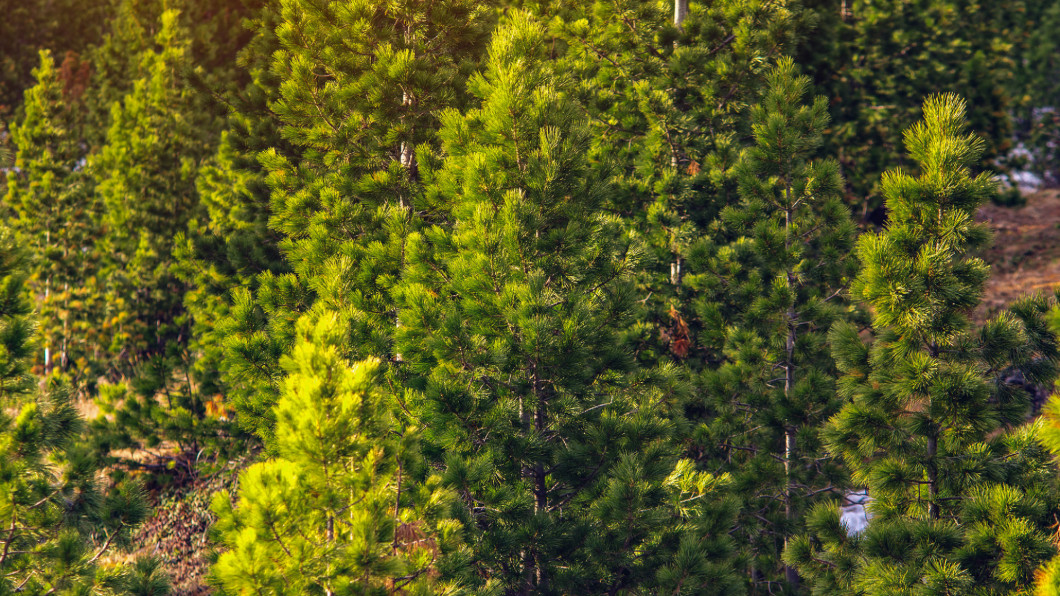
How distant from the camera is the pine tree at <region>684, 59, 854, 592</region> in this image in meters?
9.19

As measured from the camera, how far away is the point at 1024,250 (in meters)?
22.6

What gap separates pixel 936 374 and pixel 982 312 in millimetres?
13883

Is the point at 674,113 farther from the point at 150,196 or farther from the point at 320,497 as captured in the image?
the point at 150,196

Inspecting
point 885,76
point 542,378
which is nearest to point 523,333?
point 542,378

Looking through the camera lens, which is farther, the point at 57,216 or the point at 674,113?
the point at 57,216

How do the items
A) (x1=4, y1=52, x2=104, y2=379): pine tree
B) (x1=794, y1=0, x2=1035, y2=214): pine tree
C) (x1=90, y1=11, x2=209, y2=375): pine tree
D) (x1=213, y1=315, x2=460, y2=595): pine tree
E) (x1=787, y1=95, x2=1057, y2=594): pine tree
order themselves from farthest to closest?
(x1=794, y1=0, x2=1035, y2=214): pine tree, (x1=4, y1=52, x2=104, y2=379): pine tree, (x1=90, y1=11, x2=209, y2=375): pine tree, (x1=787, y1=95, x2=1057, y2=594): pine tree, (x1=213, y1=315, x2=460, y2=595): pine tree

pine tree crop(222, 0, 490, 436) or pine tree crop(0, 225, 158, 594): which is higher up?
pine tree crop(222, 0, 490, 436)

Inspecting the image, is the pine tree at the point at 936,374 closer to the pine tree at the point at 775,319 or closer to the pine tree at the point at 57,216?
the pine tree at the point at 775,319

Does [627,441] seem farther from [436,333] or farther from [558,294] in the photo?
[436,333]

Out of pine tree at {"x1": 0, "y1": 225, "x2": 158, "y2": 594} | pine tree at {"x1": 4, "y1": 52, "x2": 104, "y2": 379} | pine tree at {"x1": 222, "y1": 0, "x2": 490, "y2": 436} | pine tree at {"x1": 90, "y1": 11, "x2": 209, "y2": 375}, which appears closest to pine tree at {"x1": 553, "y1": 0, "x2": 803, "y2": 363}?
pine tree at {"x1": 222, "y1": 0, "x2": 490, "y2": 436}

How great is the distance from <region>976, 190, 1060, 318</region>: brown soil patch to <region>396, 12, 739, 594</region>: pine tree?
1407 cm

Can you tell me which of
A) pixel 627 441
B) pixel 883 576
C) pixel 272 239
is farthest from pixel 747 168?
pixel 272 239

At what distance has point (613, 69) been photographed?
39.5 feet

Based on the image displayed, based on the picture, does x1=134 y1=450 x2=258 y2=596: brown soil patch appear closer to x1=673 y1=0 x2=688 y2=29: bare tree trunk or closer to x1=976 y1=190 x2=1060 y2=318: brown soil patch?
x1=673 y1=0 x2=688 y2=29: bare tree trunk
